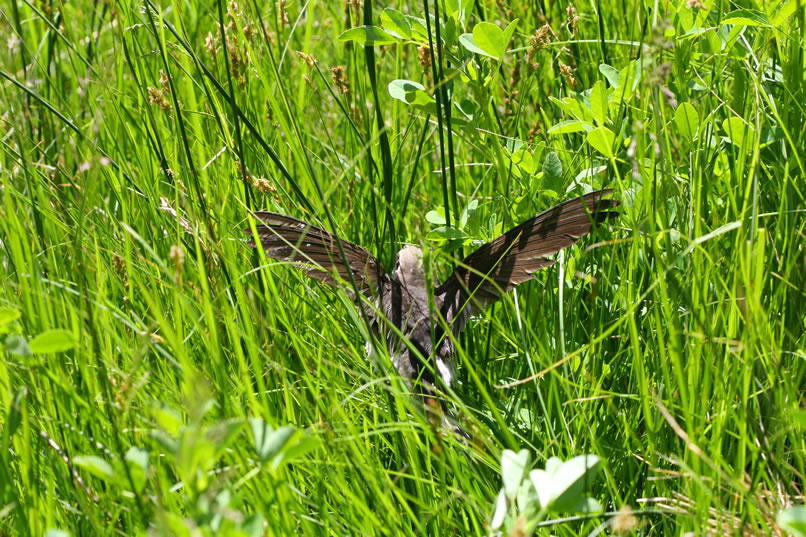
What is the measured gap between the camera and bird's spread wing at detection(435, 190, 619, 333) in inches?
52.3

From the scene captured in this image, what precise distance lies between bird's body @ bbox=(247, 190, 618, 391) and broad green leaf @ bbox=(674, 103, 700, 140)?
21cm

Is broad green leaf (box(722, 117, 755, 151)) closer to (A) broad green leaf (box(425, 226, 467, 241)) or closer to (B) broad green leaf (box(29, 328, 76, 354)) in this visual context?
(A) broad green leaf (box(425, 226, 467, 241))

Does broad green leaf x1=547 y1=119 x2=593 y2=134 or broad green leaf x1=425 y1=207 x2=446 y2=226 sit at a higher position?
broad green leaf x1=547 y1=119 x2=593 y2=134

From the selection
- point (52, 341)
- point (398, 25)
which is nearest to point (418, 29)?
point (398, 25)

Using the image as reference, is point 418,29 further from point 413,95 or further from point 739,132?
point 739,132

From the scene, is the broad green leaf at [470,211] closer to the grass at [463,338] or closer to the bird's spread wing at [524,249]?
the grass at [463,338]

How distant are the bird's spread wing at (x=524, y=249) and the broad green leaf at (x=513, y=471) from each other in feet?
1.36

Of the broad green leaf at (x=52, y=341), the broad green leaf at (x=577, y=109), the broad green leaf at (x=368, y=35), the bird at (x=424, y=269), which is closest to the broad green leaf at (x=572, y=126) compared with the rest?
the broad green leaf at (x=577, y=109)

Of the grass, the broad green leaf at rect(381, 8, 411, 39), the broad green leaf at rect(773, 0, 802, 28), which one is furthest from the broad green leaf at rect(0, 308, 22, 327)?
the broad green leaf at rect(773, 0, 802, 28)

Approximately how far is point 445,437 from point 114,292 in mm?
829

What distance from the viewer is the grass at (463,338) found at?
3.42 ft

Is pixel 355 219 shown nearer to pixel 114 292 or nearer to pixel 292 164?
pixel 292 164

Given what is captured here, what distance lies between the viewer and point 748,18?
1.47m

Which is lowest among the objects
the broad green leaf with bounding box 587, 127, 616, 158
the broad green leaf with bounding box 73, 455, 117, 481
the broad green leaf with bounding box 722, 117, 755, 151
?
the broad green leaf with bounding box 73, 455, 117, 481
